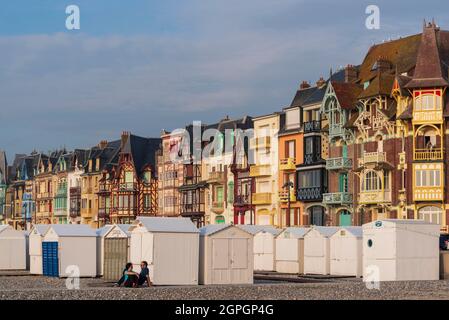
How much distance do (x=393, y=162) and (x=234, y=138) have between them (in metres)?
24.6

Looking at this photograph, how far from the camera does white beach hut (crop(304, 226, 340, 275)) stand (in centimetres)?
5019

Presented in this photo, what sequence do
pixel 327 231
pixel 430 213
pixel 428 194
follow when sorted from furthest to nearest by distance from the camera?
pixel 430 213
pixel 428 194
pixel 327 231

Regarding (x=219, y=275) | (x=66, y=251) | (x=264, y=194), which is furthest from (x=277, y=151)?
(x=219, y=275)

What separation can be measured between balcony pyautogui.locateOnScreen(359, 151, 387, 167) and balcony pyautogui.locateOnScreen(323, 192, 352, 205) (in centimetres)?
371

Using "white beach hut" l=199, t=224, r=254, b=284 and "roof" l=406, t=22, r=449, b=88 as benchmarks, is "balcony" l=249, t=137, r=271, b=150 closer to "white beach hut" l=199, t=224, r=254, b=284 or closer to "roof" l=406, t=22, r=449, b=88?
"roof" l=406, t=22, r=449, b=88

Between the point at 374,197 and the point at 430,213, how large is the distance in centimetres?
471

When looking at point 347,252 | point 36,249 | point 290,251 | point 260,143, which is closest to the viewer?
point 347,252

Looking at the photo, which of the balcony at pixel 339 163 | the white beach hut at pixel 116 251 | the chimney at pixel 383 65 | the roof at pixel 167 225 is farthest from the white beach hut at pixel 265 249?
the chimney at pixel 383 65

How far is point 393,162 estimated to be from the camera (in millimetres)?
69062

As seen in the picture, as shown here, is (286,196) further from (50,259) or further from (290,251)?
(50,259)

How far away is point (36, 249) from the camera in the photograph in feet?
172

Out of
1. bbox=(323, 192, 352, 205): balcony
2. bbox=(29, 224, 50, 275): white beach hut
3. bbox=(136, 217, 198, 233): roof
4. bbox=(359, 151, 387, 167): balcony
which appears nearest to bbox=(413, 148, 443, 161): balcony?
bbox=(359, 151, 387, 167): balcony

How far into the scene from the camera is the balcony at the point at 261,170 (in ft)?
276

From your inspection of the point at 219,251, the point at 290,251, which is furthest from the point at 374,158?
the point at 219,251
